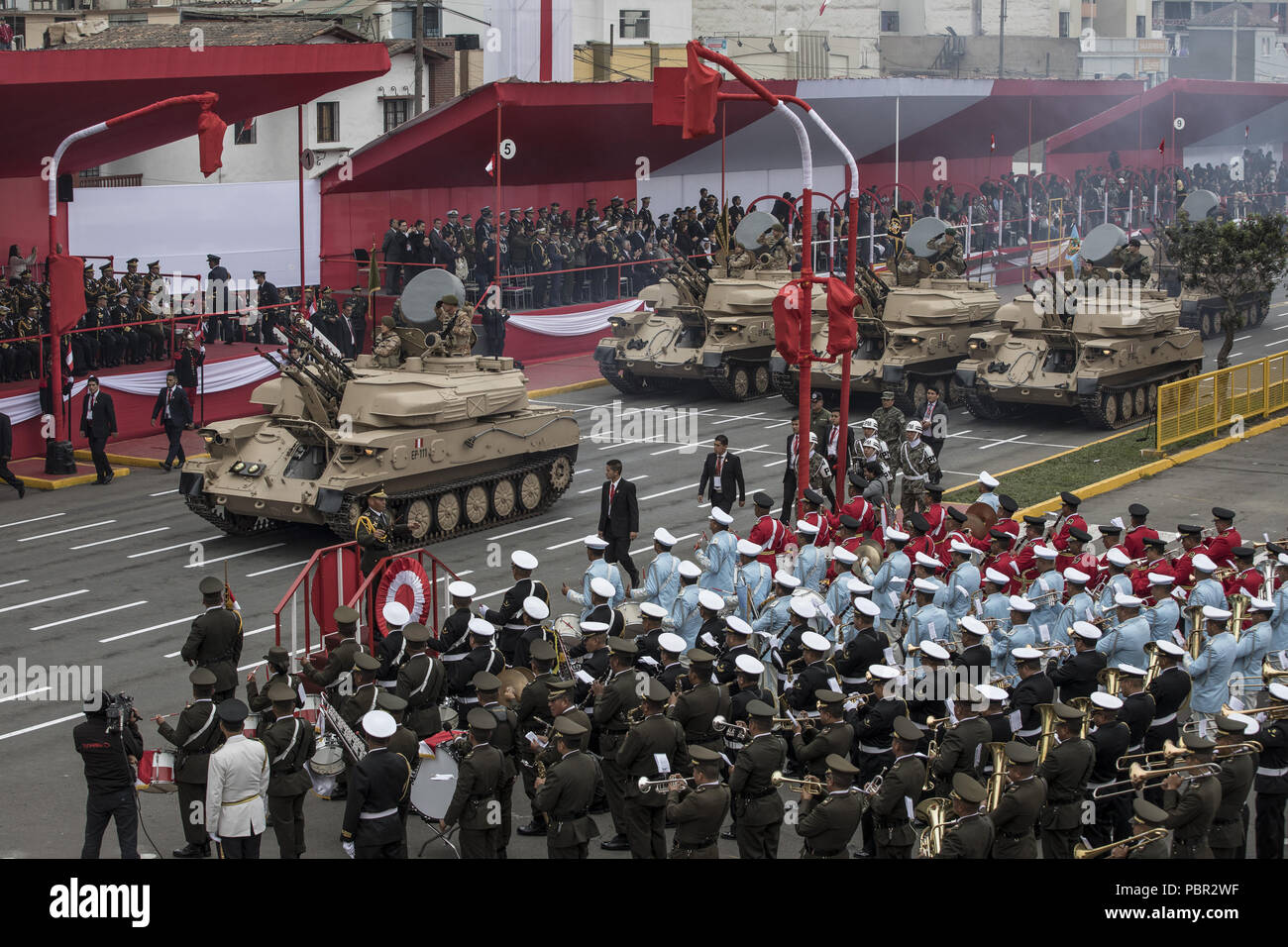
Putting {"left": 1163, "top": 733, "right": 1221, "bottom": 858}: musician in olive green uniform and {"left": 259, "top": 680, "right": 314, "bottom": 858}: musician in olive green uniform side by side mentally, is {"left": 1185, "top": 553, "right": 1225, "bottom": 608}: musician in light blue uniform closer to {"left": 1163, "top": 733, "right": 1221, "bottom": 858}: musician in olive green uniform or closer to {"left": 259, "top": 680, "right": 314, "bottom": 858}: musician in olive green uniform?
{"left": 1163, "top": 733, "right": 1221, "bottom": 858}: musician in olive green uniform

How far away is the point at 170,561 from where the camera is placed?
78.5 feet

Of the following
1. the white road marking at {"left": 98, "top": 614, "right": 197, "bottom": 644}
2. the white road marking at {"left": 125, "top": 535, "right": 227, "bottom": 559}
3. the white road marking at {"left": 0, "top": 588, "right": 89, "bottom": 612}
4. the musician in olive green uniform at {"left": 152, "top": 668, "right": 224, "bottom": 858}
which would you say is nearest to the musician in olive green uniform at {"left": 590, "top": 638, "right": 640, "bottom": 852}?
the musician in olive green uniform at {"left": 152, "top": 668, "right": 224, "bottom": 858}

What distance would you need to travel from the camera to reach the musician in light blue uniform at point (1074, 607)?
1644 centimetres

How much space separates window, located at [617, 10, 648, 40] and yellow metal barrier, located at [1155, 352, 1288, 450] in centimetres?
3375

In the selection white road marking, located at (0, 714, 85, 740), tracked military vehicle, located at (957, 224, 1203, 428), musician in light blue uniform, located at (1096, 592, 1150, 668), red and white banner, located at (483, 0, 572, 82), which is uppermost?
red and white banner, located at (483, 0, 572, 82)

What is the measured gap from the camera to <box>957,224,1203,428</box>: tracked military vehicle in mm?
31269

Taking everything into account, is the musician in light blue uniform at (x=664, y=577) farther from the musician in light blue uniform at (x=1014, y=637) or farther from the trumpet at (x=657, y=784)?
the trumpet at (x=657, y=784)

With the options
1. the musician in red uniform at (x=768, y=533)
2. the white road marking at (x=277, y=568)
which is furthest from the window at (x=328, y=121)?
the musician in red uniform at (x=768, y=533)

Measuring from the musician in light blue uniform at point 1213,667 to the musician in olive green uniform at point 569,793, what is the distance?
18.7 ft

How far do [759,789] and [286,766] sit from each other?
3.71 meters

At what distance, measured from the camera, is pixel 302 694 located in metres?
15.6

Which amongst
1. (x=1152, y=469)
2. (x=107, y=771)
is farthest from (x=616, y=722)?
(x=1152, y=469)
